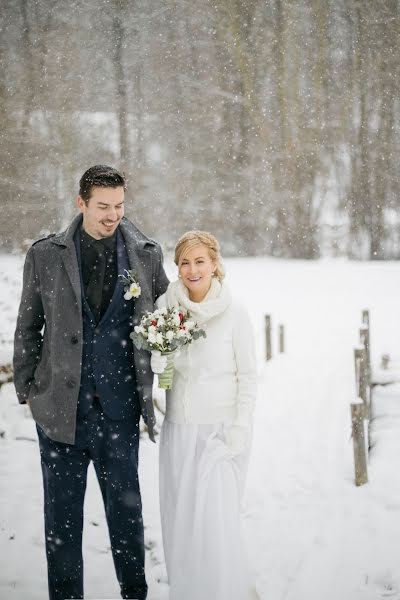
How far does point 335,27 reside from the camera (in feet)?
55.8

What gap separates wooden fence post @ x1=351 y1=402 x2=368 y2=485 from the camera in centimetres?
424

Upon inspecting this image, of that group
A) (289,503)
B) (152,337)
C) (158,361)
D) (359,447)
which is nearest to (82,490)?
(158,361)

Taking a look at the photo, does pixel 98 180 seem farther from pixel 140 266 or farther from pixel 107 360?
pixel 107 360

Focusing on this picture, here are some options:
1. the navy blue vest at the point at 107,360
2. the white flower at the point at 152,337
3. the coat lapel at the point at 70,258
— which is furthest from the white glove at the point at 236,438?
the coat lapel at the point at 70,258

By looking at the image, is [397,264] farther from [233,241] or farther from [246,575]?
[246,575]

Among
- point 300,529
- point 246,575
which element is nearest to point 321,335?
point 300,529

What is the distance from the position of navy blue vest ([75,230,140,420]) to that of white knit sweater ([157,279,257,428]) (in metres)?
0.29

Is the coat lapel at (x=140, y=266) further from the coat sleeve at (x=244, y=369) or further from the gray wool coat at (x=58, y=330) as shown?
the coat sleeve at (x=244, y=369)

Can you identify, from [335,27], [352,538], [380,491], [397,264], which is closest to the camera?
[352,538]

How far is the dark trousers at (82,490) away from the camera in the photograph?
2566mm

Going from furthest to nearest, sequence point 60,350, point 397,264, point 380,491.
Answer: point 397,264 < point 380,491 < point 60,350

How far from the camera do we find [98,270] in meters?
2.61

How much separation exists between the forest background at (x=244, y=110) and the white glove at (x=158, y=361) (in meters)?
14.3

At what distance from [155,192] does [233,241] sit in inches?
108
